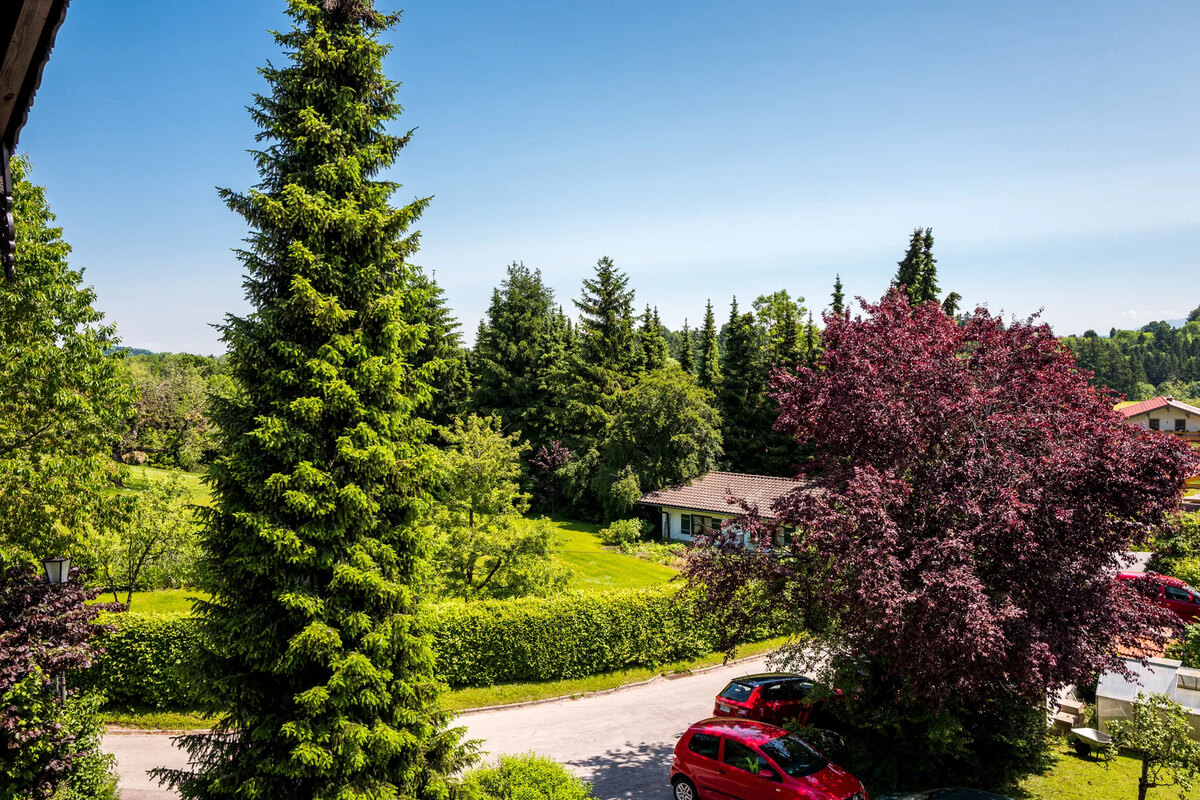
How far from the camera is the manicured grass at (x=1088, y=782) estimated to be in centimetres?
1362

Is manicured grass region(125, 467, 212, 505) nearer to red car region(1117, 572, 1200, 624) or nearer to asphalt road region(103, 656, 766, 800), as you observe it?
asphalt road region(103, 656, 766, 800)

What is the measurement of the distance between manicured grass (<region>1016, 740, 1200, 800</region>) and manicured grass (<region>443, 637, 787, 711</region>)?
1078cm

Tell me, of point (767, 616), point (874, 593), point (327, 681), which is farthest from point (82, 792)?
point (874, 593)

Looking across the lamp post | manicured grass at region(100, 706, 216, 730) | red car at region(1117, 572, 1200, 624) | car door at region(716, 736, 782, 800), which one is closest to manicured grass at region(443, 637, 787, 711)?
manicured grass at region(100, 706, 216, 730)

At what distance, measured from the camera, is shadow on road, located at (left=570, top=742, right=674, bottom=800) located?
14.6 m

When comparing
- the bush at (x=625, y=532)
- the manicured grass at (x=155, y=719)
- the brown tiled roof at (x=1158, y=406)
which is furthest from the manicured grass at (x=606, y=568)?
the brown tiled roof at (x=1158, y=406)

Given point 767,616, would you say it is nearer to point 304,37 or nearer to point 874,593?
point 874,593

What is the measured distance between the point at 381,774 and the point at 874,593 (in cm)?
804

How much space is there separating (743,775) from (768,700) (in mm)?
4140

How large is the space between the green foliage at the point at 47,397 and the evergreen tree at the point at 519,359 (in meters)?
37.6

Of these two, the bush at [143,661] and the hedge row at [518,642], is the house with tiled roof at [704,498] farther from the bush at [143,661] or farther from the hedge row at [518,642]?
the bush at [143,661]

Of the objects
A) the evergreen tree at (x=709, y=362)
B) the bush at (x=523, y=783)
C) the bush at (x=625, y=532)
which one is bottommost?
the bush at (x=625, y=532)

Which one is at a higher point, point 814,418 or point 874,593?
point 814,418

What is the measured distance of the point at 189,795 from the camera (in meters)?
10.4
